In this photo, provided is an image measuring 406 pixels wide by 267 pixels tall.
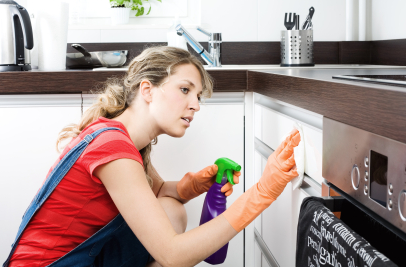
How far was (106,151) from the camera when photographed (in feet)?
3.13

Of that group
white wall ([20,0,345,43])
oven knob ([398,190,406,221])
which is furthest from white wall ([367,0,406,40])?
oven knob ([398,190,406,221])

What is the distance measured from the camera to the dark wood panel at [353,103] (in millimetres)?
503

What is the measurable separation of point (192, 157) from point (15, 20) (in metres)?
0.85

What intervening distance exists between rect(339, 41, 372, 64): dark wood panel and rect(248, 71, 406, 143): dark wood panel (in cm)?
130

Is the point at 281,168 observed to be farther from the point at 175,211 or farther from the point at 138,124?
the point at 175,211

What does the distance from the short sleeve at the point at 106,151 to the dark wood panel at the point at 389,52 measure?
1.29 m

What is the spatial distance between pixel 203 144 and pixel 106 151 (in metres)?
0.64

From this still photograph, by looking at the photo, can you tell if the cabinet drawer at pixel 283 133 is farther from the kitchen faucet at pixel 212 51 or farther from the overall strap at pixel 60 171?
the kitchen faucet at pixel 212 51

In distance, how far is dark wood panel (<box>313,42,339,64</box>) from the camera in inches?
85.8

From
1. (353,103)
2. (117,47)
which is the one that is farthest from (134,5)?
Result: (353,103)

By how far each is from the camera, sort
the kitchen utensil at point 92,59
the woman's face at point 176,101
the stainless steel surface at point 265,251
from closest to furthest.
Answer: the woman's face at point 176,101 → the stainless steel surface at point 265,251 → the kitchen utensil at point 92,59

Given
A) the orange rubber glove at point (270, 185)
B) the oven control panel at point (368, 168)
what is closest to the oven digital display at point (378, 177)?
the oven control panel at point (368, 168)

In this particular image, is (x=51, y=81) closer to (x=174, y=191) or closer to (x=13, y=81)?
(x=13, y=81)

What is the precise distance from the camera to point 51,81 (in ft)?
4.81
